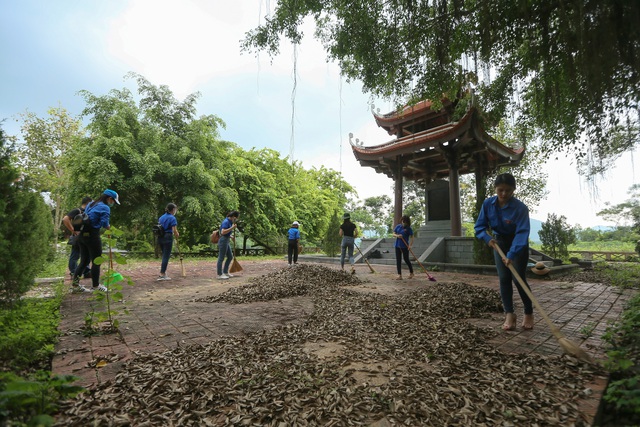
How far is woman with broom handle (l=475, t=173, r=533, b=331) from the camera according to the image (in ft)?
11.1

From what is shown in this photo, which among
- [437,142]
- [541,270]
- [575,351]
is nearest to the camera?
[575,351]

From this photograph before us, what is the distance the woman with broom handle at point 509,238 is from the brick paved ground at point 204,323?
27cm

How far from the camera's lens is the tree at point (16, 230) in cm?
272

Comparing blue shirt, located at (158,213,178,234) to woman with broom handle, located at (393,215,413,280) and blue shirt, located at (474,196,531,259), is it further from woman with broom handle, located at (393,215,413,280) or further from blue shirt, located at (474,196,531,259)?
blue shirt, located at (474,196,531,259)

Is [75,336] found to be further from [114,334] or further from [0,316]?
[0,316]

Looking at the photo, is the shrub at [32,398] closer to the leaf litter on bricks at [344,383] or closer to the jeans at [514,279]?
the leaf litter on bricks at [344,383]

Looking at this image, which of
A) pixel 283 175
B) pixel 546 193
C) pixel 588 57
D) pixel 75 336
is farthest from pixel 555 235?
pixel 283 175

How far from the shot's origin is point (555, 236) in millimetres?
11172

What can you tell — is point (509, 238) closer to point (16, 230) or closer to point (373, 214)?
point (16, 230)

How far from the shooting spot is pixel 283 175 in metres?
22.4

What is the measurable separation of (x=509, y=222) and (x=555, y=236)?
1005cm

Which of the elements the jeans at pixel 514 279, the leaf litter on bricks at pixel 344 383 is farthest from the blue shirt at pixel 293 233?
the jeans at pixel 514 279

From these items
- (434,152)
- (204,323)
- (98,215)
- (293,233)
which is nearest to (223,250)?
(293,233)

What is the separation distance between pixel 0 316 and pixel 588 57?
603 centimetres
